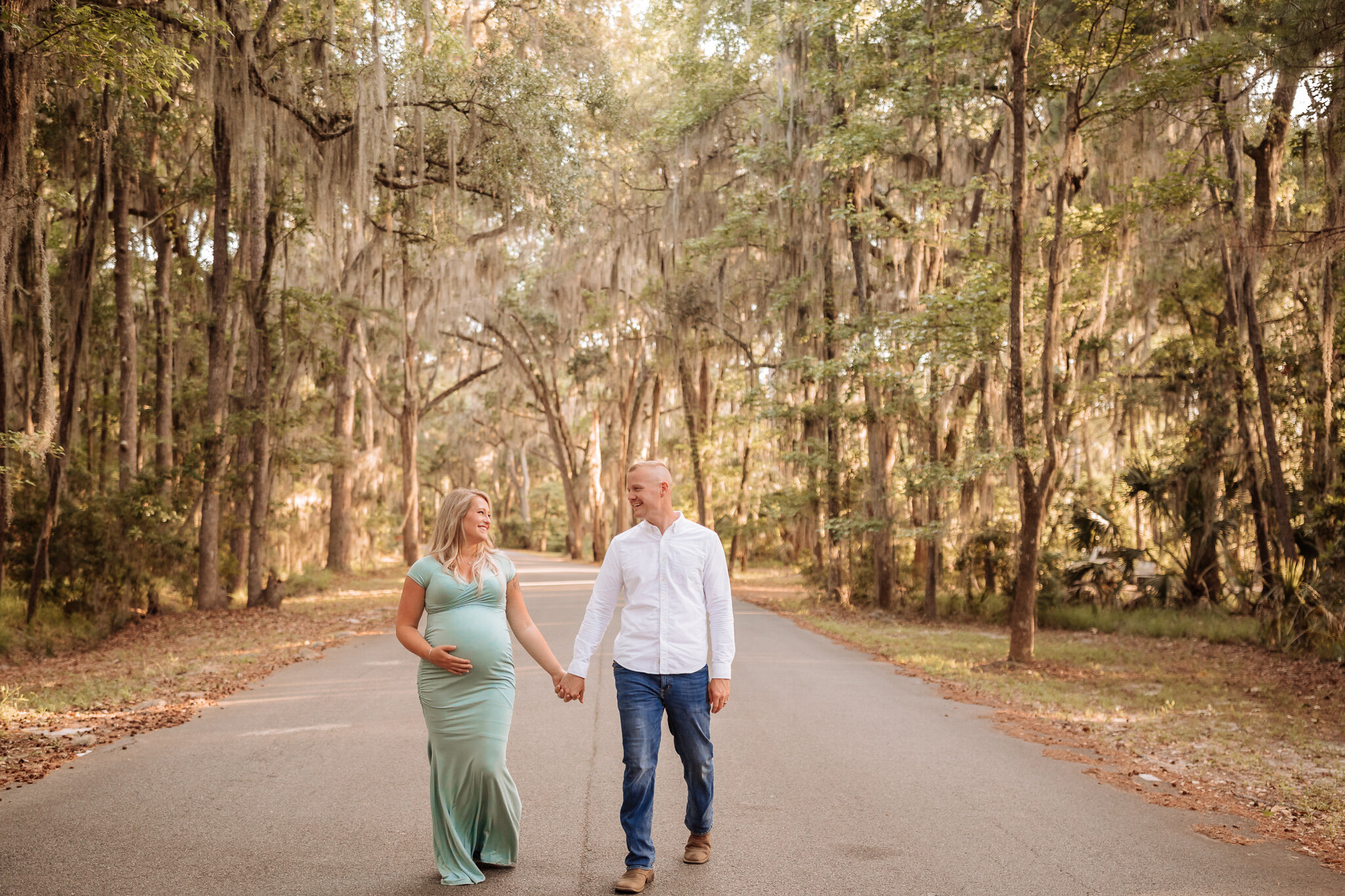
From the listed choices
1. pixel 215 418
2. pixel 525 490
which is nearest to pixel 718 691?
pixel 215 418

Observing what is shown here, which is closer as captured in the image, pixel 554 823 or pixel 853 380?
pixel 554 823

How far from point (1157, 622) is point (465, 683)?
14.7 m

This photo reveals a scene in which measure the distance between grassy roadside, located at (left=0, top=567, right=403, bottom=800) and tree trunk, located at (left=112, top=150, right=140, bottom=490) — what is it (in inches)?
103

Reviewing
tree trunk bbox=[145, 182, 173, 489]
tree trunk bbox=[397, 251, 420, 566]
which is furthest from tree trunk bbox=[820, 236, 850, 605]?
tree trunk bbox=[397, 251, 420, 566]

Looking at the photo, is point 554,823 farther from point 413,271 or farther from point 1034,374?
point 413,271

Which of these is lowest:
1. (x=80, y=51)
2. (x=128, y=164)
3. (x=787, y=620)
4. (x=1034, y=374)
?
(x=787, y=620)

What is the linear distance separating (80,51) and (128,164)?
8.01 m

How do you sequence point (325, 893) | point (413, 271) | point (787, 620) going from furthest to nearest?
point (413, 271), point (787, 620), point (325, 893)

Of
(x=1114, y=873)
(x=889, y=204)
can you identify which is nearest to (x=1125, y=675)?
(x=1114, y=873)

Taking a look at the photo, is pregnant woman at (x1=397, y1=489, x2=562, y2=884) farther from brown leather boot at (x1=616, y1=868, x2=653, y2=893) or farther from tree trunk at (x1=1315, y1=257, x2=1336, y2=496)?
tree trunk at (x1=1315, y1=257, x2=1336, y2=496)

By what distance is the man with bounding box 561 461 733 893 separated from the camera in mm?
4094

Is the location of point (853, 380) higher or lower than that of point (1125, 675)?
higher

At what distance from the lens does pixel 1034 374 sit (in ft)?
51.7

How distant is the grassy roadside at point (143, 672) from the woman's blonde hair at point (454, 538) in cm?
341
